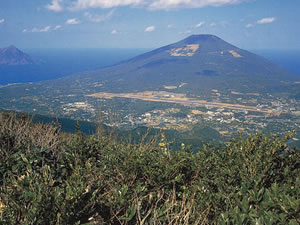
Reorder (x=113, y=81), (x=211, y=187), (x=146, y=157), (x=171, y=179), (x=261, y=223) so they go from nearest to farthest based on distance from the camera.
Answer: (x=261, y=223) → (x=211, y=187) → (x=171, y=179) → (x=146, y=157) → (x=113, y=81)

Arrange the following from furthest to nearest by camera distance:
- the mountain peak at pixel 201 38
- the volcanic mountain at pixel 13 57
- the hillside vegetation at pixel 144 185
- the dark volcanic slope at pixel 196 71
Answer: the volcanic mountain at pixel 13 57 → the mountain peak at pixel 201 38 → the dark volcanic slope at pixel 196 71 → the hillside vegetation at pixel 144 185

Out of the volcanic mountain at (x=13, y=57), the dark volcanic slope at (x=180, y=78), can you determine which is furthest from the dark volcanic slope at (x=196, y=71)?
the volcanic mountain at (x=13, y=57)

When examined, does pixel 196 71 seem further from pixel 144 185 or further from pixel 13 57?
pixel 13 57

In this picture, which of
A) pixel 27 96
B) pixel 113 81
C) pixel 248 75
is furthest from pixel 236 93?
pixel 27 96

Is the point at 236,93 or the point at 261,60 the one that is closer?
the point at 236,93

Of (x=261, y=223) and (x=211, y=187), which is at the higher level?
(x=261, y=223)

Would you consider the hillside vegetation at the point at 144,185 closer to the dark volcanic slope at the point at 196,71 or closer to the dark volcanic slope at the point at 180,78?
the dark volcanic slope at the point at 180,78

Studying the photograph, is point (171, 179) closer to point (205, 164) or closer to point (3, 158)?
point (205, 164)
